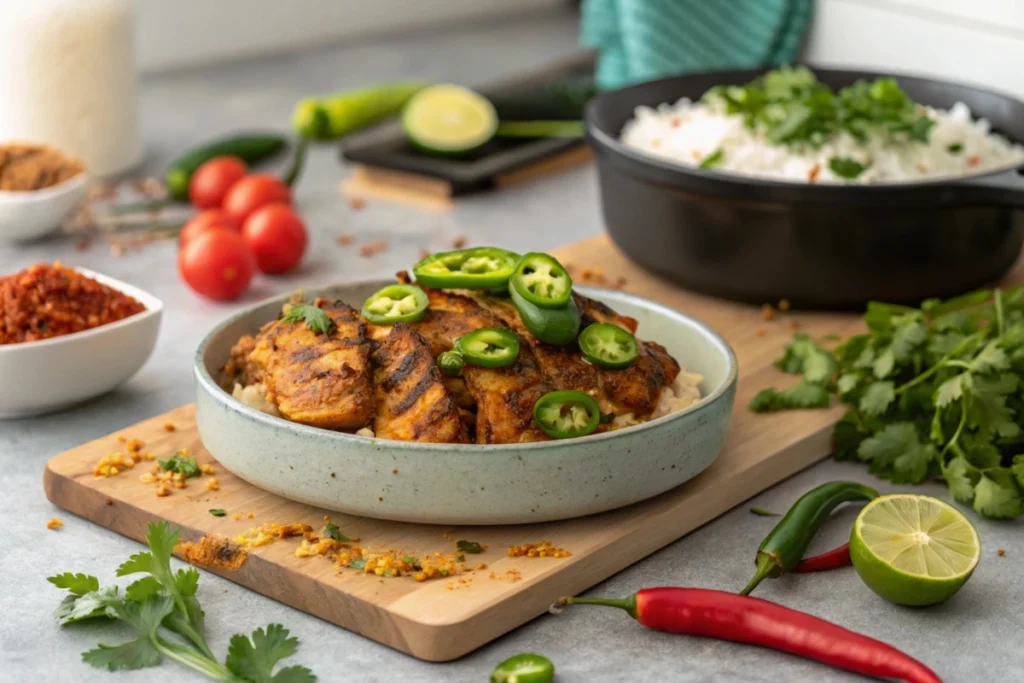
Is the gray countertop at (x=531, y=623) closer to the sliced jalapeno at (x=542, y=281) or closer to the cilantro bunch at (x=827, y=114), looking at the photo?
the sliced jalapeno at (x=542, y=281)

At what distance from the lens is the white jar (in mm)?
4055

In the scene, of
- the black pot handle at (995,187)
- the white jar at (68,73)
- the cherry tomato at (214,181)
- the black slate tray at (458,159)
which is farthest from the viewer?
the black slate tray at (458,159)

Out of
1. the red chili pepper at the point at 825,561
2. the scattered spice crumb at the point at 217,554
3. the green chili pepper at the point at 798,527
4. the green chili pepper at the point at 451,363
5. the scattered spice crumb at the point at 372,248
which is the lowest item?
the scattered spice crumb at the point at 372,248

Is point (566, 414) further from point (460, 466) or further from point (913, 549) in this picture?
point (913, 549)

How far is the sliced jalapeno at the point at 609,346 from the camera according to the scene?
2.28 meters

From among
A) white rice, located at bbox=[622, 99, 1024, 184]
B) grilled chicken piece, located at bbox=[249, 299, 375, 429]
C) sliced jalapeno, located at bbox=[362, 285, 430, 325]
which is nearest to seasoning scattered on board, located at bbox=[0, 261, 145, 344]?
grilled chicken piece, located at bbox=[249, 299, 375, 429]

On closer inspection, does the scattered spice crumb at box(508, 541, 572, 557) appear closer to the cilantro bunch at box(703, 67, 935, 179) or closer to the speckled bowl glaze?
the speckled bowl glaze

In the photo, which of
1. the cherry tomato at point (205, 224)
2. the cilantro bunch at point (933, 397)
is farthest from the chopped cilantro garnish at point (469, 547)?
the cherry tomato at point (205, 224)

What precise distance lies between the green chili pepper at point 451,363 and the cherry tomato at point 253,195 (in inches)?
73.9

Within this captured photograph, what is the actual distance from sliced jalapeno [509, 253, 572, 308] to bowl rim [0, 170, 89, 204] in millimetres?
1881

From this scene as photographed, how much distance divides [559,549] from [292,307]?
0.70 m

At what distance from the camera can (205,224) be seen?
3.68m

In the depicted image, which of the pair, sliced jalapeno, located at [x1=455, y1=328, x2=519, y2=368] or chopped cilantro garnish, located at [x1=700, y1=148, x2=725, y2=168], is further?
chopped cilantro garnish, located at [x1=700, y1=148, x2=725, y2=168]

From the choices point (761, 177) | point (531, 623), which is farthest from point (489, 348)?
point (761, 177)
